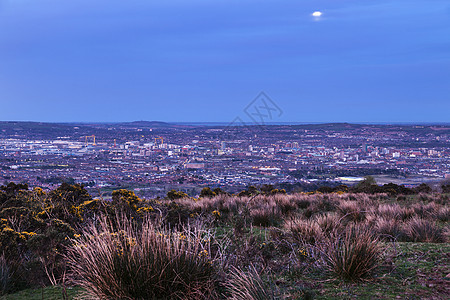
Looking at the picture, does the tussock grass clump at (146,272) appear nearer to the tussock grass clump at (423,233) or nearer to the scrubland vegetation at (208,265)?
the scrubland vegetation at (208,265)

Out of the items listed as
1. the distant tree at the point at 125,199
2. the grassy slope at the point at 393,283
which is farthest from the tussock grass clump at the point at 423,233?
the distant tree at the point at 125,199

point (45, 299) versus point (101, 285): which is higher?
point (101, 285)

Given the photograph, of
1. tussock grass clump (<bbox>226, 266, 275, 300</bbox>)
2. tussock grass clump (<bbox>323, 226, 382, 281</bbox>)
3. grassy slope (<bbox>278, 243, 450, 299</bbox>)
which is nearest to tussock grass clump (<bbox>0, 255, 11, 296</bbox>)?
tussock grass clump (<bbox>226, 266, 275, 300</bbox>)

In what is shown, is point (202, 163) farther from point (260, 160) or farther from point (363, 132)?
point (363, 132)

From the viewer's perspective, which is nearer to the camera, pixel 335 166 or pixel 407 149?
pixel 335 166

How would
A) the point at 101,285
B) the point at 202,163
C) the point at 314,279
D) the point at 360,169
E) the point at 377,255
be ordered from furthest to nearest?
the point at 360,169 → the point at 202,163 → the point at 377,255 → the point at 314,279 → the point at 101,285

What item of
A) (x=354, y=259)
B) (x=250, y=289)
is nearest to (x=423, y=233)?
(x=354, y=259)

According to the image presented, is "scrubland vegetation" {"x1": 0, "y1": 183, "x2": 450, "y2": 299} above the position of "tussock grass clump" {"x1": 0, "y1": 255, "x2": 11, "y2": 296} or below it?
above

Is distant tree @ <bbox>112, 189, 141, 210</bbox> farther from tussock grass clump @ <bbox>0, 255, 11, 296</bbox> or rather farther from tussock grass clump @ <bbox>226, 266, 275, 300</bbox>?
tussock grass clump @ <bbox>226, 266, 275, 300</bbox>

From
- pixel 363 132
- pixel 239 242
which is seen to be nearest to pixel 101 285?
pixel 239 242
